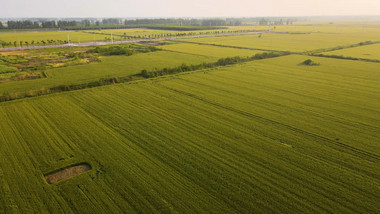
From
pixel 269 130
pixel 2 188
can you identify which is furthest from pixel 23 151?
pixel 269 130

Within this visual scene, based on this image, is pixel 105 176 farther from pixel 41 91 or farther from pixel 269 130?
pixel 41 91

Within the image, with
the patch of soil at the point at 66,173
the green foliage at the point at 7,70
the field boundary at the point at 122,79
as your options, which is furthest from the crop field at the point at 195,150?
the green foliage at the point at 7,70

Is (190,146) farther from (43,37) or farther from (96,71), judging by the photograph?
(43,37)

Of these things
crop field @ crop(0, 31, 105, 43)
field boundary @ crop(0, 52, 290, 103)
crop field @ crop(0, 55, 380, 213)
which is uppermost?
crop field @ crop(0, 31, 105, 43)

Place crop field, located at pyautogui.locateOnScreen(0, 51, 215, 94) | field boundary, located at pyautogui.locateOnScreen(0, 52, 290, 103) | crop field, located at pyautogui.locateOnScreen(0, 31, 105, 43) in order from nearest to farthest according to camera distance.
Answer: field boundary, located at pyautogui.locateOnScreen(0, 52, 290, 103), crop field, located at pyautogui.locateOnScreen(0, 51, 215, 94), crop field, located at pyautogui.locateOnScreen(0, 31, 105, 43)

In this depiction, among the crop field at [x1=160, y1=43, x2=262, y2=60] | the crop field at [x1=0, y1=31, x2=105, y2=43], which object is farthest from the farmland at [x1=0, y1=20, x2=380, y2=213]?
the crop field at [x1=0, y1=31, x2=105, y2=43]

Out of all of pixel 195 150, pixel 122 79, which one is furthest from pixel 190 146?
pixel 122 79

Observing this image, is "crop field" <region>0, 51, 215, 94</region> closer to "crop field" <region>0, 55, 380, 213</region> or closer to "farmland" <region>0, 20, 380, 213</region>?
"farmland" <region>0, 20, 380, 213</region>

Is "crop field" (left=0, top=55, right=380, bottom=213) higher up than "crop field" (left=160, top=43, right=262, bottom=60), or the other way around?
"crop field" (left=160, top=43, right=262, bottom=60)

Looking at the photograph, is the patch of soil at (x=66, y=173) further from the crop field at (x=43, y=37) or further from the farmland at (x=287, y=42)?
the crop field at (x=43, y=37)
